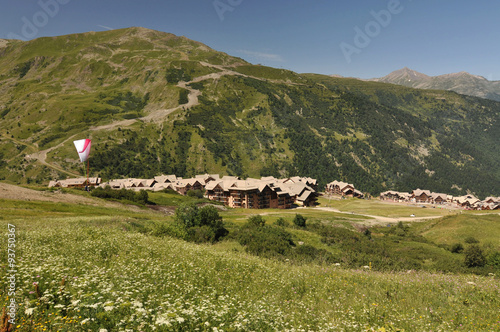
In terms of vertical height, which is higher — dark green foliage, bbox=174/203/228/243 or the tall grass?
the tall grass

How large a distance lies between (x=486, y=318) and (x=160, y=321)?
46.7ft

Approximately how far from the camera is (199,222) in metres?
41.3

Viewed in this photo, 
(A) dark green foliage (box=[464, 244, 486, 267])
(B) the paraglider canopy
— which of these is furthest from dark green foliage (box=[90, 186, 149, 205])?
(A) dark green foliage (box=[464, 244, 486, 267])

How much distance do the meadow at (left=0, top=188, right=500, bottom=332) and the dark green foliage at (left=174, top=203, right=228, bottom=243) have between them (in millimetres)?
18717

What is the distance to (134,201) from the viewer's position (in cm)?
8475

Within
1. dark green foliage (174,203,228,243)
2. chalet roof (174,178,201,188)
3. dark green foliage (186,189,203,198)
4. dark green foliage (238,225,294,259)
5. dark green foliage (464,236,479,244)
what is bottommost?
dark green foliage (464,236,479,244)

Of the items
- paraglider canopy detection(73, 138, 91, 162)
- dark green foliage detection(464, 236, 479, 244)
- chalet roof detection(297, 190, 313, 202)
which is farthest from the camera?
chalet roof detection(297, 190, 313, 202)

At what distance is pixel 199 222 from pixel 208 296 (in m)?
32.0

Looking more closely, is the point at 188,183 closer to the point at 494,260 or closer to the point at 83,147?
the point at 83,147

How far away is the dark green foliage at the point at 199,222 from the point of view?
125 ft

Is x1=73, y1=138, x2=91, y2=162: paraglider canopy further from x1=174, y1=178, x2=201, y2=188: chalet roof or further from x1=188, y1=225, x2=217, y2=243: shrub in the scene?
x1=174, y1=178, x2=201, y2=188: chalet roof

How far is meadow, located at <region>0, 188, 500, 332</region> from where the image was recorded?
24.6ft

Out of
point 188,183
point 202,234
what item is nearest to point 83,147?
point 202,234

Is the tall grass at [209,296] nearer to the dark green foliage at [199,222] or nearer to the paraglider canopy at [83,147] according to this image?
the dark green foliage at [199,222]
